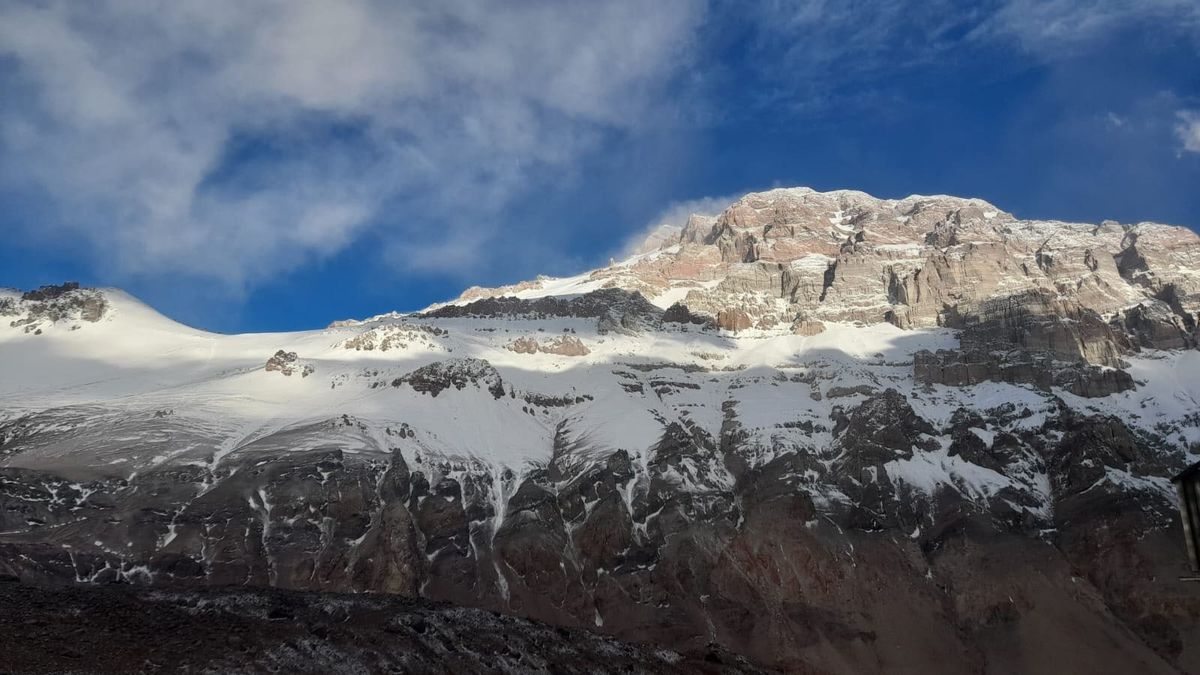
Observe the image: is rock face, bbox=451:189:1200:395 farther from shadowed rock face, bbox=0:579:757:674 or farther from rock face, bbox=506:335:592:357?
shadowed rock face, bbox=0:579:757:674

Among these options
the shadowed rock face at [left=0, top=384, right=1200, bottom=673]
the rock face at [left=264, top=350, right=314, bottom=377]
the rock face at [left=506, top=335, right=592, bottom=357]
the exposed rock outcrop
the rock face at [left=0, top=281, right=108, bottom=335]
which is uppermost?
the rock face at [left=0, top=281, right=108, bottom=335]

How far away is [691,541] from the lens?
104 meters

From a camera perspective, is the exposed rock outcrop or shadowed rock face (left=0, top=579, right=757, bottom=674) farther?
the exposed rock outcrop

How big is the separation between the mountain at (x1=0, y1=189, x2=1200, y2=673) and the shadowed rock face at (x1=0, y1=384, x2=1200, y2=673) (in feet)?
1.02

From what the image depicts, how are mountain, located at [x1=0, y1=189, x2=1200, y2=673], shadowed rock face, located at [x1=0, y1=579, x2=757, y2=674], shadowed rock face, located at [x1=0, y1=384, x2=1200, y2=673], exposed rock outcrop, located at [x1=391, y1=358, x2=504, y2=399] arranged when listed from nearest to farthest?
shadowed rock face, located at [x1=0, y1=579, x2=757, y2=674] → shadowed rock face, located at [x1=0, y1=384, x2=1200, y2=673] → mountain, located at [x1=0, y1=189, x2=1200, y2=673] → exposed rock outcrop, located at [x1=391, y1=358, x2=504, y2=399]

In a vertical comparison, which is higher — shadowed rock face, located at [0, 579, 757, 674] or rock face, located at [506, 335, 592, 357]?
rock face, located at [506, 335, 592, 357]

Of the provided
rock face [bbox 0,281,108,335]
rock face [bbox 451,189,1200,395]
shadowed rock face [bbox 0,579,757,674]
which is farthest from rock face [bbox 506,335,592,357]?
shadowed rock face [bbox 0,579,757,674]

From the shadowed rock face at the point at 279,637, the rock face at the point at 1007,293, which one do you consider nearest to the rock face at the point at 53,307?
the rock face at the point at 1007,293

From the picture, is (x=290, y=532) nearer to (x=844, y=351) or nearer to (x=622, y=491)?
(x=622, y=491)

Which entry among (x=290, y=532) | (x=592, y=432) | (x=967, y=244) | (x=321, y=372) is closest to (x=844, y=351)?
(x=967, y=244)

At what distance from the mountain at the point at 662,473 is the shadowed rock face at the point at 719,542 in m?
0.31

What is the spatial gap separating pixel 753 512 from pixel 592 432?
26.7m

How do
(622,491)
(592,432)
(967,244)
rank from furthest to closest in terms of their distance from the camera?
(967,244) < (592,432) < (622,491)

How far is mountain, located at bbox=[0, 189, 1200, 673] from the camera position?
90.6 meters
